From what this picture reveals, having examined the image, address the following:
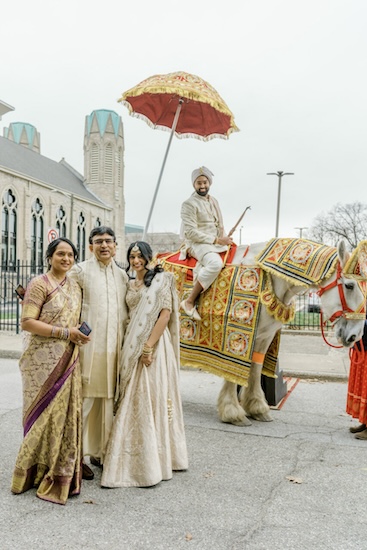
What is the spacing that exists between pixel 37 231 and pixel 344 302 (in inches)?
1815

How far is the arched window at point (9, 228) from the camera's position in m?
42.6

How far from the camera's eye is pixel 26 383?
11.1 ft

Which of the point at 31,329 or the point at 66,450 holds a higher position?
the point at 31,329

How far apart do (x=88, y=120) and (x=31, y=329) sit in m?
66.1

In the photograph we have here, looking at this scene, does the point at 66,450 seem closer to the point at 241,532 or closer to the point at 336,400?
the point at 241,532

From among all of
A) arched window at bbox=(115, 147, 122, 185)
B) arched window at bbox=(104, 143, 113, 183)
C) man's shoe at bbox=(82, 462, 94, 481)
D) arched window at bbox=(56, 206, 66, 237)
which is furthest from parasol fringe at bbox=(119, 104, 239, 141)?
arched window at bbox=(115, 147, 122, 185)

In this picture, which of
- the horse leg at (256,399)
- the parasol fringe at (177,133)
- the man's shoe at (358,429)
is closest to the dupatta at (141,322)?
the horse leg at (256,399)

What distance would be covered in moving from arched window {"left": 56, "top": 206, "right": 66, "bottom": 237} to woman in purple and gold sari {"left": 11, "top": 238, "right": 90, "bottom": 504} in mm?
47953

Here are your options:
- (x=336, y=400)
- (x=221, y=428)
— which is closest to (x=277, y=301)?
(x=221, y=428)

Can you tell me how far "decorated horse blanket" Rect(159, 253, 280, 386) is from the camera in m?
5.19

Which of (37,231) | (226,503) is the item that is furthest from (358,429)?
(37,231)

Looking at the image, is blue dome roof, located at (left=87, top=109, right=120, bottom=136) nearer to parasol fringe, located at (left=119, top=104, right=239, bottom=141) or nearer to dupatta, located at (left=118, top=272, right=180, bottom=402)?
parasol fringe, located at (left=119, top=104, right=239, bottom=141)

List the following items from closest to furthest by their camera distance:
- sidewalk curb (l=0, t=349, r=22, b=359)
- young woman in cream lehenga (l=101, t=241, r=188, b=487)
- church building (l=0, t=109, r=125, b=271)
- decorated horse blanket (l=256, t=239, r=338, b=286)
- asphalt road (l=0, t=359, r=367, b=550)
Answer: asphalt road (l=0, t=359, r=367, b=550), young woman in cream lehenga (l=101, t=241, r=188, b=487), decorated horse blanket (l=256, t=239, r=338, b=286), sidewalk curb (l=0, t=349, r=22, b=359), church building (l=0, t=109, r=125, b=271)

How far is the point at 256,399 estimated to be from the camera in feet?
18.3
